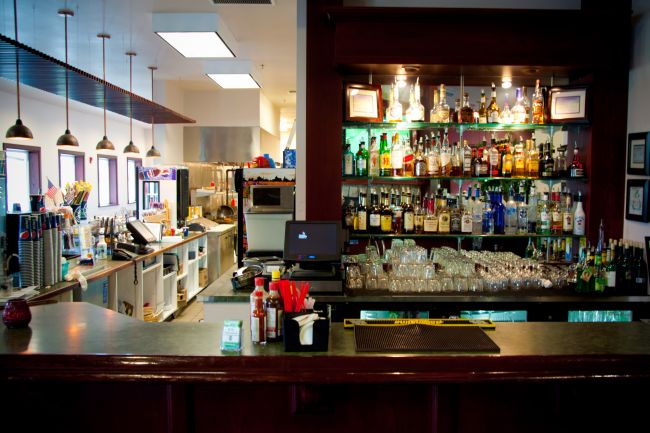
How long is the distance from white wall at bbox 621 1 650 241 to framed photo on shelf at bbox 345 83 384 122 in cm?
196

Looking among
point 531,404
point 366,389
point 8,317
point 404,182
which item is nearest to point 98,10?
point 404,182

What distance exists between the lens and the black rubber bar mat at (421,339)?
2.02 meters

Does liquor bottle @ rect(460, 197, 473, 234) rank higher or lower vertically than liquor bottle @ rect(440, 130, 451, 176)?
lower

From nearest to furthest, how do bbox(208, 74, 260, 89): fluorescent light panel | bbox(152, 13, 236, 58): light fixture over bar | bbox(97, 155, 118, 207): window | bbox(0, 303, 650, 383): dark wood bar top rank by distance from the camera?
bbox(0, 303, 650, 383): dark wood bar top → bbox(152, 13, 236, 58): light fixture over bar → bbox(208, 74, 260, 89): fluorescent light panel → bbox(97, 155, 118, 207): window

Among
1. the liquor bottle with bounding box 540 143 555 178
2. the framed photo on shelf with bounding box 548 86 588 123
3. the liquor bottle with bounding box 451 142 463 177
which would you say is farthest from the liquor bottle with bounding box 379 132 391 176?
the framed photo on shelf with bounding box 548 86 588 123

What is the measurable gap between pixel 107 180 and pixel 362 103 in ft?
36.9

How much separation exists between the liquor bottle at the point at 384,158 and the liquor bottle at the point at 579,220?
5.10ft

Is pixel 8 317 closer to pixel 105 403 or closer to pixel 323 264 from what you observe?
pixel 105 403

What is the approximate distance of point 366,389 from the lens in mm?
2098

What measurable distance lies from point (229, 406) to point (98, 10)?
4776 mm

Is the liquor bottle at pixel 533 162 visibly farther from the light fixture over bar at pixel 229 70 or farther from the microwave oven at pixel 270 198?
the light fixture over bar at pixel 229 70

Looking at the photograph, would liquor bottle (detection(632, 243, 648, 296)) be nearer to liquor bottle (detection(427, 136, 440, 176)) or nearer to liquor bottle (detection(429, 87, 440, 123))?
liquor bottle (detection(427, 136, 440, 176))

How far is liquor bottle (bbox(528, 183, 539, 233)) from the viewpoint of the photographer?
→ 14.0ft

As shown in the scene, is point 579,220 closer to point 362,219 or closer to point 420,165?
point 420,165
